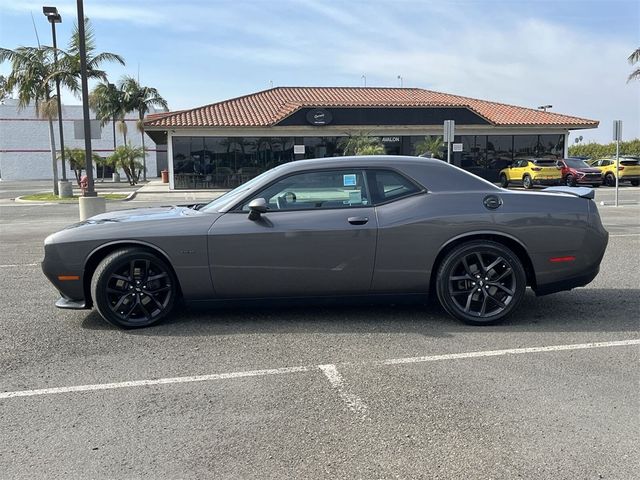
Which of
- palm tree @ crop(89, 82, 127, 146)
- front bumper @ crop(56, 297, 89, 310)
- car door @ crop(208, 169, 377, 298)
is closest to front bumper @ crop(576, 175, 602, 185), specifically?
car door @ crop(208, 169, 377, 298)

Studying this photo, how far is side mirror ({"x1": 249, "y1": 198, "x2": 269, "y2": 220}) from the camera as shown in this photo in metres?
4.74

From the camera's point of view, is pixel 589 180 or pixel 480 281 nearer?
pixel 480 281

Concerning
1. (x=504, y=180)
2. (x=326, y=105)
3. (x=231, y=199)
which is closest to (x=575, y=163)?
(x=504, y=180)

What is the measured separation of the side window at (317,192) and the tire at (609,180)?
29.0 metres

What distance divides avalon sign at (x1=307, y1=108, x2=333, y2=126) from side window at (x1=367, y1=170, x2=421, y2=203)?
1002 inches

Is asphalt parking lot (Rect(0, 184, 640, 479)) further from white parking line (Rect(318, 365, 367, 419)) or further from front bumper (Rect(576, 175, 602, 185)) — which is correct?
front bumper (Rect(576, 175, 602, 185))

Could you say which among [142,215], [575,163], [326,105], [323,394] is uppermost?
[326,105]

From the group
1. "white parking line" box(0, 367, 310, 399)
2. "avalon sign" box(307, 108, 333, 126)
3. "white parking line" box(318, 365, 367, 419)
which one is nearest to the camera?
"white parking line" box(318, 365, 367, 419)

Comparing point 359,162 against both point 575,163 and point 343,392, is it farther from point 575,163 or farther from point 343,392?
point 575,163

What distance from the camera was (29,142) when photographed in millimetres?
55281

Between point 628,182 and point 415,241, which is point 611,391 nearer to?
point 415,241

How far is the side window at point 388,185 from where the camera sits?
505 centimetres

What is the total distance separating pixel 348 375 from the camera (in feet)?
12.9

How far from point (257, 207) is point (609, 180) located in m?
30.3
